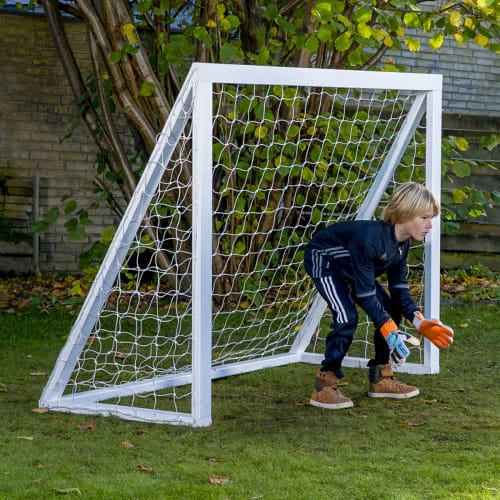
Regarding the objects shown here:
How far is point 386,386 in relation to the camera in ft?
17.3

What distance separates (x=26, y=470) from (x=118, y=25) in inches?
168

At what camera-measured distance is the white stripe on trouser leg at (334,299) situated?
4.99 meters

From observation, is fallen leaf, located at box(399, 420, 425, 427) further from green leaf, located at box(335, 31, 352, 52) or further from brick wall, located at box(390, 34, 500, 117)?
brick wall, located at box(390, 34, 500, 117)

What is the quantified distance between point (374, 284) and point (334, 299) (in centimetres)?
26

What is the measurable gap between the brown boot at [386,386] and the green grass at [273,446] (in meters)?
0.08

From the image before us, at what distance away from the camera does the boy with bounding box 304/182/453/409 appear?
470cm

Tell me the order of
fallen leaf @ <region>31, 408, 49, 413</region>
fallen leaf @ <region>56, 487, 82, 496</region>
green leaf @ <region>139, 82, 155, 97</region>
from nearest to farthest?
fallen leaf @ <region>56, 487, 82, 496</region> < fallen leaf @ <region>31, 408, 49, 413</region> < green leaf @ <region>139, 82, 155, 97</region>

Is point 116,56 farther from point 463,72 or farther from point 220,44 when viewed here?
point 463,72

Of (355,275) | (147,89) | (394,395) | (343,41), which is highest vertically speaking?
(343,41)

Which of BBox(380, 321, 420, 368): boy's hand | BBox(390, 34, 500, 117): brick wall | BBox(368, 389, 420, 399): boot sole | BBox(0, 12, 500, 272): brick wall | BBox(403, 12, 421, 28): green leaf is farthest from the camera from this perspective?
BBox(390, 34, 500, 117): brick wall

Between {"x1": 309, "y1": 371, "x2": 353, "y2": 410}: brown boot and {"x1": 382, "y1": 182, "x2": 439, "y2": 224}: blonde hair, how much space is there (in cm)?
85

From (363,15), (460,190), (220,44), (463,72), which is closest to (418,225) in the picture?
(363,15)

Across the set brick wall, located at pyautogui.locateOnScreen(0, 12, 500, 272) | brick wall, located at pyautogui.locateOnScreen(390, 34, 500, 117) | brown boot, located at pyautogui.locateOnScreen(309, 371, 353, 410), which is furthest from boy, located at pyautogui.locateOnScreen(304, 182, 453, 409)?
brick wall, located at pyautogui.locateOnScreen(390, 34, 500, 117)

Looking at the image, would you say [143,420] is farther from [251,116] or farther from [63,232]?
[63,232]
